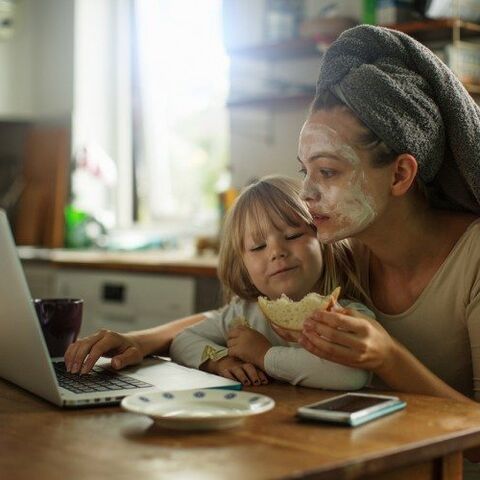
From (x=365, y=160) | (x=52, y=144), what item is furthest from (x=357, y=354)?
(x=52, y=144)

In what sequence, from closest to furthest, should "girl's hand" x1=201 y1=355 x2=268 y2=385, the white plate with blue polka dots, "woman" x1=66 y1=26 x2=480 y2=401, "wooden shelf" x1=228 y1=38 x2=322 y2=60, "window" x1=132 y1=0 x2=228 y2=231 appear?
the white plate with blue polka dots < "girl's hand" x1=201 y1=355 x2=268 y2=385 < "woman" x1=66 y1=26 x2=480 y2=401 < "wooden shelf" x1=228 y1=38 x2=322 y2=60 < "window" x1=132 y1=0 x2=228 y2=231

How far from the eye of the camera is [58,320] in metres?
1.61

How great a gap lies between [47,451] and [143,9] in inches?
163

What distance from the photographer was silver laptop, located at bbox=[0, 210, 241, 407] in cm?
118

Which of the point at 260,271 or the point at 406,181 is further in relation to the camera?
the point at 260,271

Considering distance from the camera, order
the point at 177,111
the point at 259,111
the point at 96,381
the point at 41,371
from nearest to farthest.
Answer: the point at 41,371, the point at 96,381, the point at 259,111, the point at 177,111

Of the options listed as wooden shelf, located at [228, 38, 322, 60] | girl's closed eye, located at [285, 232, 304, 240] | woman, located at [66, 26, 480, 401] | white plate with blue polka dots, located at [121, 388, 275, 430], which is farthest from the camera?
wooden shelf, located at [228, 38, 322, 60]

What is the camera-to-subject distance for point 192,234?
460cm

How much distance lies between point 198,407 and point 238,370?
306mm

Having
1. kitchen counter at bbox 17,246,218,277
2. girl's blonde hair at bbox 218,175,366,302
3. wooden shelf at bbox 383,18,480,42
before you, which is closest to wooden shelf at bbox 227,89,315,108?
wooden shelf at bbox 383,18,480,42

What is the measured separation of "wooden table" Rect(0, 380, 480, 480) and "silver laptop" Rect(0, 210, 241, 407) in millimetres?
38

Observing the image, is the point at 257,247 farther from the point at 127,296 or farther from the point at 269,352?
the point at 127,296

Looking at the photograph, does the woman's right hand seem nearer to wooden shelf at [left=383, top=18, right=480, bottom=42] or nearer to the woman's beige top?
the woman's beige top

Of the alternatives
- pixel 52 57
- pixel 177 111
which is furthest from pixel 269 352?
pixel 52 57
